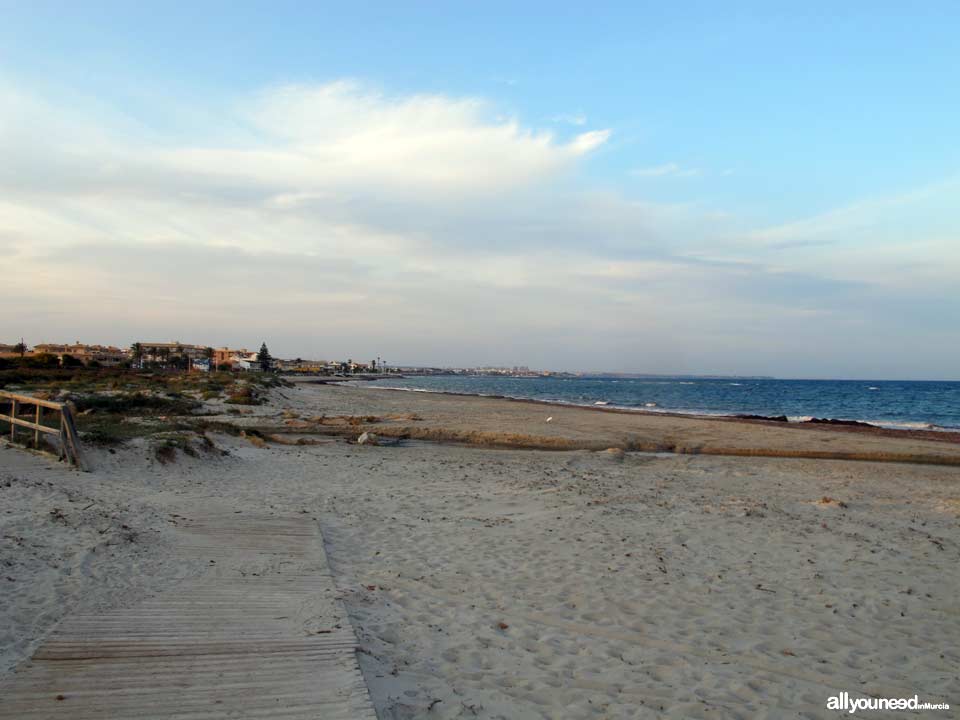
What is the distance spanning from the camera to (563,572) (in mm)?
7891

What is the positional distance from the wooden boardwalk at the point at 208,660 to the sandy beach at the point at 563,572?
286 mm

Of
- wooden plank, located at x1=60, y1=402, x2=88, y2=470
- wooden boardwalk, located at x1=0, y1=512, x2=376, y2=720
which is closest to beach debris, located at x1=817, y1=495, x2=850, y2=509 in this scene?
wooden boardwalk, located at x1=0, y1=512, x2=376, y2=720

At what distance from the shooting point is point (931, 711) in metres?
4.98

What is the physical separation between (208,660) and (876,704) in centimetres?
531

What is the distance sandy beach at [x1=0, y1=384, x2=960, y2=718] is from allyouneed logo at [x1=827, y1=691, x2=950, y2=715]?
3.9 inches

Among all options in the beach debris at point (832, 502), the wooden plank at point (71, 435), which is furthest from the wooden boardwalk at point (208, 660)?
the beach debris at point (832, 502)

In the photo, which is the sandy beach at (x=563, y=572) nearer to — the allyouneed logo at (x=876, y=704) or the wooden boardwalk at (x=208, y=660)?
the allyouneed logo at (x=876, y=704)

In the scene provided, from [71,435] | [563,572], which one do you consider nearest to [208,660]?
[563,572]

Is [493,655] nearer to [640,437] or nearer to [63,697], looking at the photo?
[63,697]

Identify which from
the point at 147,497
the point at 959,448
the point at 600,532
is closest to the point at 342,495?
the point at 147,497

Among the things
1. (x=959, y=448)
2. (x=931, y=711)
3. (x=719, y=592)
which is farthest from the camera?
(x=959, y=448)

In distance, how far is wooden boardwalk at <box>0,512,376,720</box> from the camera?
412cm

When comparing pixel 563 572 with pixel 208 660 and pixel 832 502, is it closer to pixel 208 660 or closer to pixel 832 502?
pixel 208 660

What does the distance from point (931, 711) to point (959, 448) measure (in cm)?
2479
